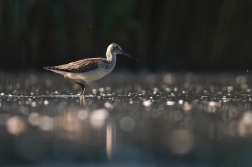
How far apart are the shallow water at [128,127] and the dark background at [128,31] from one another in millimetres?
4244

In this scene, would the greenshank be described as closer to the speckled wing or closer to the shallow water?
the speckled wing

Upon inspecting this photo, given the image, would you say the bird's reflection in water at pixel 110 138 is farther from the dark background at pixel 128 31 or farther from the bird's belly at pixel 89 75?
the dark background at pixel 128 31

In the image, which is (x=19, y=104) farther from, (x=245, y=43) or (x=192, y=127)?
(x=245, y=43)

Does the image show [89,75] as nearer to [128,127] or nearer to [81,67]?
[81,67]

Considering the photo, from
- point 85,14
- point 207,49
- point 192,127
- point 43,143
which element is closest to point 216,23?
point 207,49

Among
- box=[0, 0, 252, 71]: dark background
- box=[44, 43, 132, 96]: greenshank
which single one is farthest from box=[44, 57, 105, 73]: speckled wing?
box=[0, 0, 252, 71]: dark background

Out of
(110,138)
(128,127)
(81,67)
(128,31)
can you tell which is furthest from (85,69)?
(128,31)

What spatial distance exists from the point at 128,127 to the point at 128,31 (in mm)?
10999

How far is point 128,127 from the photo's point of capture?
8859mm

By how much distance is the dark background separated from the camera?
19.1 m

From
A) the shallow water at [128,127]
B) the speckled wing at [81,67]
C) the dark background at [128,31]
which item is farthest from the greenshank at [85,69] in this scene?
the dark background at [128,31]

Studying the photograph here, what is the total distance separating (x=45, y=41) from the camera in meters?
19.5

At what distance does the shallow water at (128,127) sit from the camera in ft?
22.9

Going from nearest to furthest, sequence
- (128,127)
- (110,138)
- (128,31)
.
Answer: (110,138)
(128,127)
(128,31)
